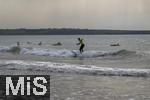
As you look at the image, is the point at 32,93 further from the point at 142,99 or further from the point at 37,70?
the point at 37,70

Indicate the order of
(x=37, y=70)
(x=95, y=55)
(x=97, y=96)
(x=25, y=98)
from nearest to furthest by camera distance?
(x=25, y=98)
(x=97, y=96)
(x=37, y=70)
(x=95, y=55)

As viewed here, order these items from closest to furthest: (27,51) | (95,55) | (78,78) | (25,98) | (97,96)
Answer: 1. (25,98)
2. (97,96)
3. (78,78)
4. (95,55)
5. (27,51)

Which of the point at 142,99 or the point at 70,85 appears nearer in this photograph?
the point at 142,99

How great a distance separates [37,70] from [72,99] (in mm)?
9102

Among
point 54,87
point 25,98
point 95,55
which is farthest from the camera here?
point 95,55

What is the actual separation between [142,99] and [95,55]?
28190 mm

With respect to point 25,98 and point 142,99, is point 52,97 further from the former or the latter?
point 142,99

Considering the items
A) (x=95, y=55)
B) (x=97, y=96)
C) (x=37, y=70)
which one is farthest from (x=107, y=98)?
(x=95, y=55)

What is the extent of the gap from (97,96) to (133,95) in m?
1.25

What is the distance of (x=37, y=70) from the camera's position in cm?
2102

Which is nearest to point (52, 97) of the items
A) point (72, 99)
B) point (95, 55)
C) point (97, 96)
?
point (72, 99)

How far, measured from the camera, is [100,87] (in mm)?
14508

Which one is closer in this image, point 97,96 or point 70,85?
point 97,96

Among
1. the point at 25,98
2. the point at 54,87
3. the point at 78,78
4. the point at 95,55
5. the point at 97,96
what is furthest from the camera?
the point at 95,55
